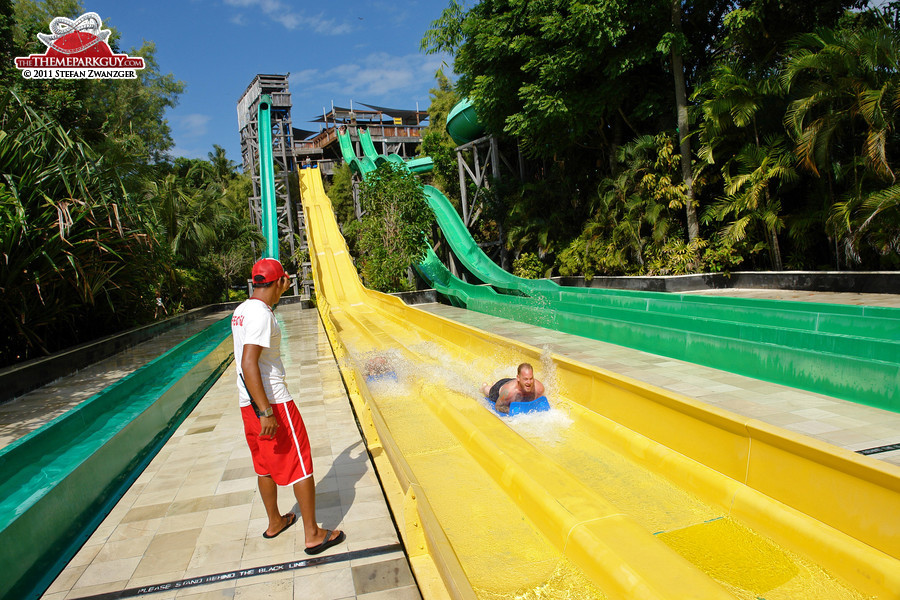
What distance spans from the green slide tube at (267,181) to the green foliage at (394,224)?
3558mm

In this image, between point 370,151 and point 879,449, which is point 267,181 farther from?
point 879,449

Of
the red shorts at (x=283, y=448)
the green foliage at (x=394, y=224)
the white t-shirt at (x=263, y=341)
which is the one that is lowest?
the red shorts at (x=283, y=448)

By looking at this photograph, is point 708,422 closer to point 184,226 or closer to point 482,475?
point 482,475

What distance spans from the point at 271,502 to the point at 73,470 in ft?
4.42

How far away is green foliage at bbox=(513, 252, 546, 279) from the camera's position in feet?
49.7

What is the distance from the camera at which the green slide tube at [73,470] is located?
2551 mm

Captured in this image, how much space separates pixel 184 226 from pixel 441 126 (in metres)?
17.5

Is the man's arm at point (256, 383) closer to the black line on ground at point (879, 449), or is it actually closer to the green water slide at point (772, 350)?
the black line on ground at point (879, 449)

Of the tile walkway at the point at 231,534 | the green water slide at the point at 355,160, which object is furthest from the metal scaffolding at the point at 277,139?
the tile walkway at the point at 231,534

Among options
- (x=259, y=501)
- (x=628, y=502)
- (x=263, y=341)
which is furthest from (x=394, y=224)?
(x=628, y=502)

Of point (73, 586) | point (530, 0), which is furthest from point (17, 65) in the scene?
point (73, 586)

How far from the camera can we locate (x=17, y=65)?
12.1 meters

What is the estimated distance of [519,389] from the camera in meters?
4.01

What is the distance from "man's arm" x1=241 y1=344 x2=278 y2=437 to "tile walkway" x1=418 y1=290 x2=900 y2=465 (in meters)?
3.33
